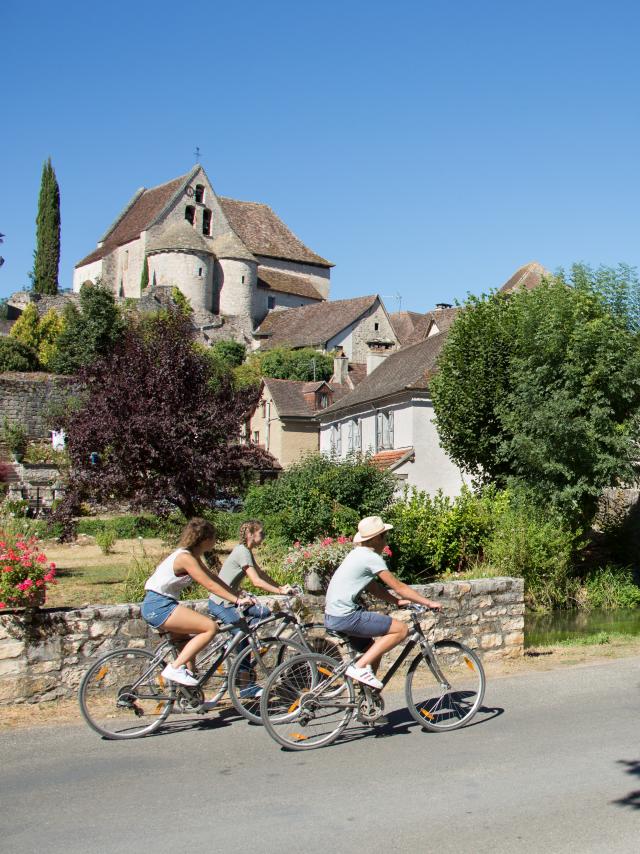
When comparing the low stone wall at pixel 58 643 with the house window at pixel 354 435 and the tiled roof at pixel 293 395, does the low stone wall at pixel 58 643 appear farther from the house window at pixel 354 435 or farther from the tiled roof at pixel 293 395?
the tiled roof at pixel 293 395

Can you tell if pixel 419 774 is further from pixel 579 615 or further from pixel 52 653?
pixel 579 615

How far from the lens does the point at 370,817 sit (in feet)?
17.0

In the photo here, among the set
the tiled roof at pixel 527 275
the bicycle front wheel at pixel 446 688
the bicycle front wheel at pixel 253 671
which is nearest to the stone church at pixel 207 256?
the tiled roof at pixel 527 275

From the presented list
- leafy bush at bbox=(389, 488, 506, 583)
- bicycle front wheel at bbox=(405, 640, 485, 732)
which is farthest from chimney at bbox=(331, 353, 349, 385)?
bicycle front wheel at bbox=(405, 640, 485, 732)

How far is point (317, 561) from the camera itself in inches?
464

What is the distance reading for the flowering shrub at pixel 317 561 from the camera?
1170 cm

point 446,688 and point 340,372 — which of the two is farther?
point 340,372

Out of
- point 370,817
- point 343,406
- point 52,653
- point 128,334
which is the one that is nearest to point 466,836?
point 370,817

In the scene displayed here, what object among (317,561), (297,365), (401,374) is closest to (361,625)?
(317,561)

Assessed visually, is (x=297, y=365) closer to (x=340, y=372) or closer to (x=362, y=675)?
(x=340, y=372)

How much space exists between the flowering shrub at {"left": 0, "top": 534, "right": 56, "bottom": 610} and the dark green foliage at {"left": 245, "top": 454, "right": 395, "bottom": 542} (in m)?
11.2

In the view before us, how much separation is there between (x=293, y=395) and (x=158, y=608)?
131 feet

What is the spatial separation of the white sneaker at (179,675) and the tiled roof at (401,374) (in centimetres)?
2487

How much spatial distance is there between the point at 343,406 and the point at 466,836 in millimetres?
33534
